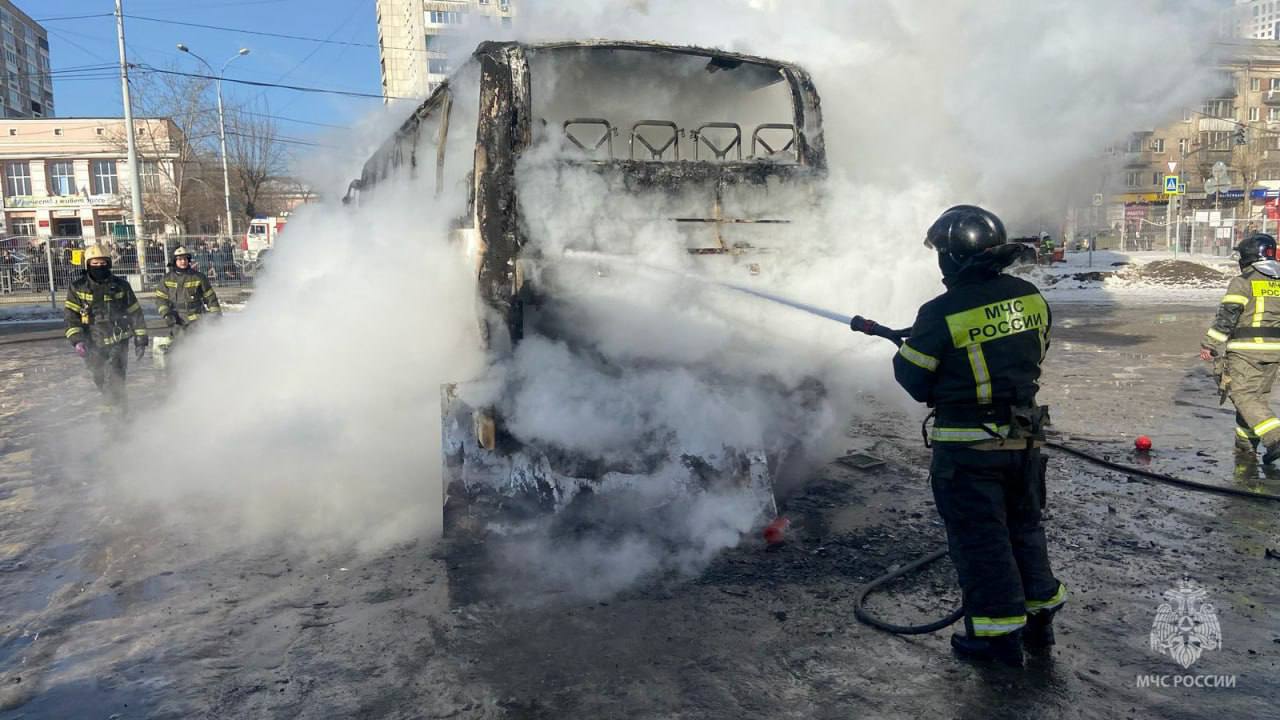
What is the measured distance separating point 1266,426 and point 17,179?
58720 mm

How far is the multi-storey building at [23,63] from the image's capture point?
61562 mm

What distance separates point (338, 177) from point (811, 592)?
845 centimetres

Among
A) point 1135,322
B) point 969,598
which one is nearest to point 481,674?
point 969,598

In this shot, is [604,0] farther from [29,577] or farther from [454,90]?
[29,577]

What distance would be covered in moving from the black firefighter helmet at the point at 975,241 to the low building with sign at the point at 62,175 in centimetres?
5192

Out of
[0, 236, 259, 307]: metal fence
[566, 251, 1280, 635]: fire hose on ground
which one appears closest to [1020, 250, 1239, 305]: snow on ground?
[566, 251, 1280, 635]: fire hose on ground

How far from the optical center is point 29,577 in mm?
4109

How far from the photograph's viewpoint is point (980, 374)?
Result: 9.80 feet

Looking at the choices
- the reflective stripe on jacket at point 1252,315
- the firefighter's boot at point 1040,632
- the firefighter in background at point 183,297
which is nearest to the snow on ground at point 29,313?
the firefighter in background at point 183,297

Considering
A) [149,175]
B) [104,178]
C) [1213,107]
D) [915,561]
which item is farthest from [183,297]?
[104,178]

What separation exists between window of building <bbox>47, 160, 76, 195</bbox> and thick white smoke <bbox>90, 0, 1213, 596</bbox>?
172 ft

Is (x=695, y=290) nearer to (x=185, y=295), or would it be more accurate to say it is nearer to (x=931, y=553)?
(x=931, y=553)

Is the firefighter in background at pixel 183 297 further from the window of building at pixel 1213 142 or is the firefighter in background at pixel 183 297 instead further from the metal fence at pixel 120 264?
the window of building at pixel 1213 142

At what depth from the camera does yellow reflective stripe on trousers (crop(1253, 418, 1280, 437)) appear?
5.48 meters
